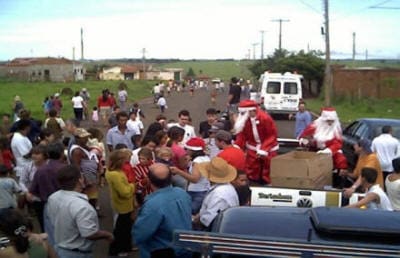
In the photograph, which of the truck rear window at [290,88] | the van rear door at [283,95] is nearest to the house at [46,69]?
the van rear door at [283,95]

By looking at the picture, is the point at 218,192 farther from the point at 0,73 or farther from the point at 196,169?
the point at 0,73

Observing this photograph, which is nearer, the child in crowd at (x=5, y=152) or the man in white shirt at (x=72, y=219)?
the man in white shirt at (x=72, y=219)

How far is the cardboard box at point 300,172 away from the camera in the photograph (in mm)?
8398

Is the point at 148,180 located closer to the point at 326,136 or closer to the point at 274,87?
the point at 326,136

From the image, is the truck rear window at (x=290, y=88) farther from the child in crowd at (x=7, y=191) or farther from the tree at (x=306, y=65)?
the child in crowd at (x=7, y=191)

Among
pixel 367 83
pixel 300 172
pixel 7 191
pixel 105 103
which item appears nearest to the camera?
pixel 7 191

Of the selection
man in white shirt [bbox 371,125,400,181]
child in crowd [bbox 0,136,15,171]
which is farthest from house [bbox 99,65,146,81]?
child in crowd [bbox 0,136,15,171]

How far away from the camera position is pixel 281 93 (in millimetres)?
38250

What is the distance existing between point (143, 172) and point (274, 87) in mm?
30128

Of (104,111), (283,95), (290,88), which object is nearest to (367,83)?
(290,88)

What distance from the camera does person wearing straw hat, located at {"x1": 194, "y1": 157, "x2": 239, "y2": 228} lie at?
7.31 metres

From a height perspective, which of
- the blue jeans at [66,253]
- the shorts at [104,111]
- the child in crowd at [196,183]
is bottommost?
the shorts at [104,111]

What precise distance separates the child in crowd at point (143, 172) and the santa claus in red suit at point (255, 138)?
1.70m

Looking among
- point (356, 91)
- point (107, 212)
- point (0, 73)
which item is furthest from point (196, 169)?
point (0, 73)
